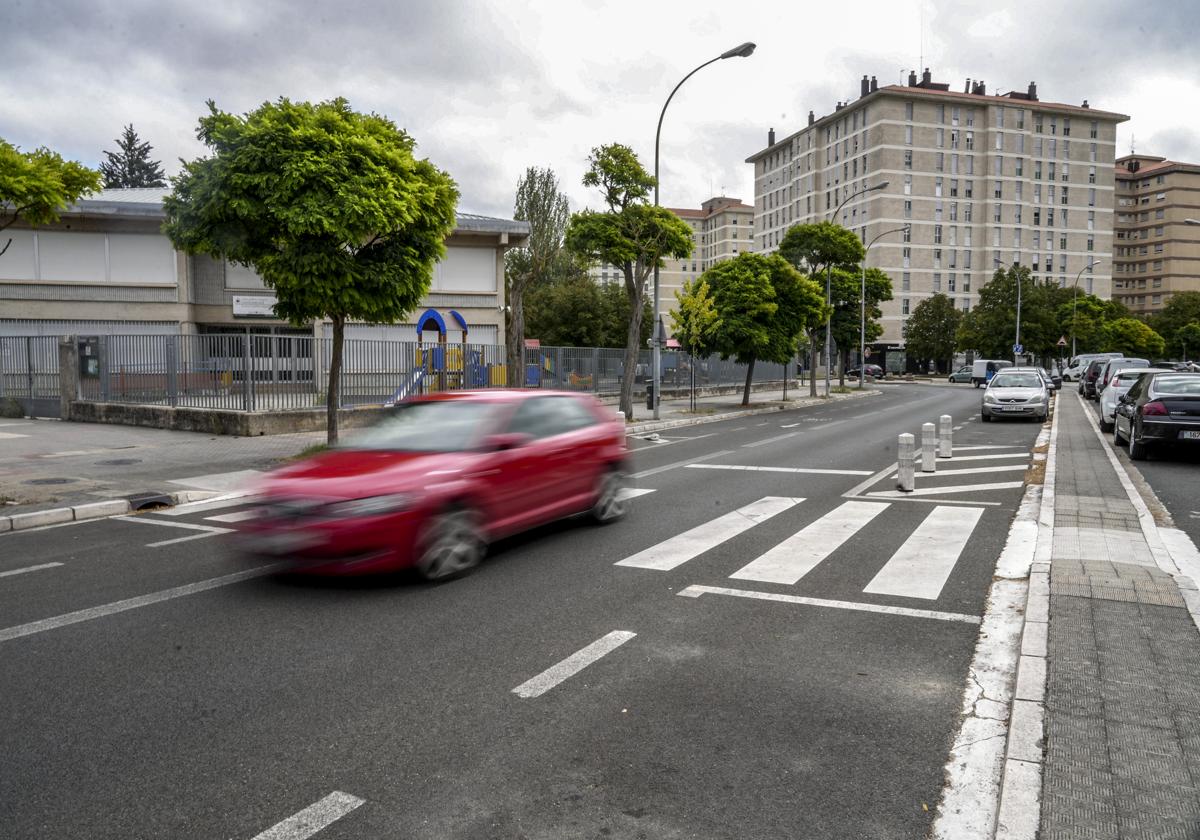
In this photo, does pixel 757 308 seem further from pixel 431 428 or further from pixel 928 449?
pixel 431 428

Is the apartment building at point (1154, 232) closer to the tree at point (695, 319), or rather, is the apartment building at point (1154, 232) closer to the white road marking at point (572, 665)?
the tree at point (695, 319)

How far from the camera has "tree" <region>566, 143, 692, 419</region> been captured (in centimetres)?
2330

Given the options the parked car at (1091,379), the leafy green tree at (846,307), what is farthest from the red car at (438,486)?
the leafy green tree at (846,307)

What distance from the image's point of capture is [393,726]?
3.93 meters

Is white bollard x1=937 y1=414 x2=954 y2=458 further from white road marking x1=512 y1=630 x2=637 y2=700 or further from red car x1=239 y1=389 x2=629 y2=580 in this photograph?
white road marking x1=512 y1=630 x2=637 y2=700

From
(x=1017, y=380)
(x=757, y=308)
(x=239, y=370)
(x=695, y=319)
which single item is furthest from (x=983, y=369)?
(x=239, y=370)

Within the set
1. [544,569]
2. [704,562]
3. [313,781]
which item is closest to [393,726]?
[313,781]

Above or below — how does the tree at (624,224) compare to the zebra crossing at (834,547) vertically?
above

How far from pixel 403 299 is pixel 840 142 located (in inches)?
3568

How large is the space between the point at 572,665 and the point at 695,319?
25572 millimetres

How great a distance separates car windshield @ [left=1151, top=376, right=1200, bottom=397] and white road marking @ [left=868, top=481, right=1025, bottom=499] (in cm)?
460

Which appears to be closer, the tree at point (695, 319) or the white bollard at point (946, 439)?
the white bollard at point (946, 439)

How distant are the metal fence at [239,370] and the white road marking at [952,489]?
44.8 ft

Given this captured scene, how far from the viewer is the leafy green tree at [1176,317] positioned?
87750 mm
